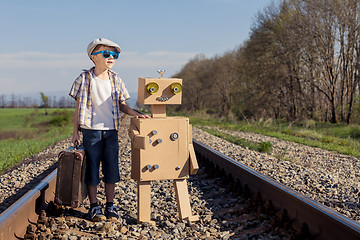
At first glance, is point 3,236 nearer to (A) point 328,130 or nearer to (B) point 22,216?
(B) point 22,216

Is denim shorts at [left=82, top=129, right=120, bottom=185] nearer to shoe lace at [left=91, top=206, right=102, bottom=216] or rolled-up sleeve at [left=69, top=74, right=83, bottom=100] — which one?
shoe lace at [left=91, top=206, right=102, bottom=216]

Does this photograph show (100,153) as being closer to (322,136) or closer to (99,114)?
(99,114)

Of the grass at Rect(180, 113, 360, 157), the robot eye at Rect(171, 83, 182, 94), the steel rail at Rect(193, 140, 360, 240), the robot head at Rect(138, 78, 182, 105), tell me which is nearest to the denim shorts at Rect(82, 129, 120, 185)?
the robot head at Rect(138, 78, 182, 105)

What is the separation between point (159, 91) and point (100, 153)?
3.05ft

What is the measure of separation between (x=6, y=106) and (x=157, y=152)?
118496mm

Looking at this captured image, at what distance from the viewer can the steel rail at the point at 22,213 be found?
3041mm

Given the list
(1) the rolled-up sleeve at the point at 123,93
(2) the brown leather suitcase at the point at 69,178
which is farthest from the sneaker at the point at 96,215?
(1) the rolled-up sleeve at the point at 123,93

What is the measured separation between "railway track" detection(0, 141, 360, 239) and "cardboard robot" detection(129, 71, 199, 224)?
0.38 m

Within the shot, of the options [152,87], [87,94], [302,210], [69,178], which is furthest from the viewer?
[152,87]

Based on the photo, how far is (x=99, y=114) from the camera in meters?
4.02

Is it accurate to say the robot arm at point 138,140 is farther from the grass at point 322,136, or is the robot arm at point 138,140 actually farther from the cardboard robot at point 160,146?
the grass at point 322,136

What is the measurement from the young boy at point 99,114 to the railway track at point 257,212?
537mm

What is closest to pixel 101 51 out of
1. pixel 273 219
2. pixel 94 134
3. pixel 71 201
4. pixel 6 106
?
pixel 94 134

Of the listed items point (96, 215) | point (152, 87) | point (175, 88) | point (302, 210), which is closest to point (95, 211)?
point (96, 215)
